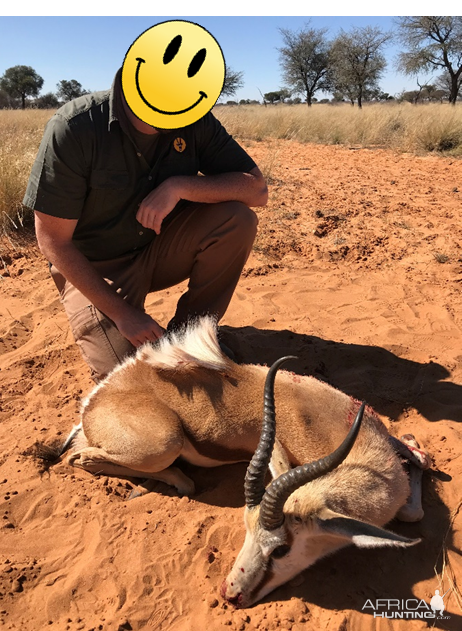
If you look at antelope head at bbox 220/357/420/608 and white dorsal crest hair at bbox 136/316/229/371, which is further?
white dorsal crest hair at bbox 136/316/229/371

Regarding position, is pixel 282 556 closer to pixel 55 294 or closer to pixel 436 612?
pixel 436 612

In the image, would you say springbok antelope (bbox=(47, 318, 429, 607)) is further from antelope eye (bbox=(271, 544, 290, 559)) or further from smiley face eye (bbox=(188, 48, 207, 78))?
smiley face eye (bbox=(188, 48, 207, 78))

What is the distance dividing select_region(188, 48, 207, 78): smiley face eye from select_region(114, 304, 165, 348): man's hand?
1626 mm

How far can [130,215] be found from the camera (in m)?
3.84

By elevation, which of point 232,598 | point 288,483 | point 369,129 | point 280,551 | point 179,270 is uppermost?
point 369,129

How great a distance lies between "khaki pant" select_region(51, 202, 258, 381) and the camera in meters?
3.82

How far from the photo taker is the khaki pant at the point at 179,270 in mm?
3818

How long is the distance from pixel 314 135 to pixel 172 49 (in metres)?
13.8

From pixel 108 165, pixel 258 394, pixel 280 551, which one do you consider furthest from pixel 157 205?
pixel 280 551

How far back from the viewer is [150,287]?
14.4 feet

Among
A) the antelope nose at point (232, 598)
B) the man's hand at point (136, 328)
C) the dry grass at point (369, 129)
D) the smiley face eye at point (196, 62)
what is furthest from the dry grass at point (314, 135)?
the antelope nose at point (232, 598)

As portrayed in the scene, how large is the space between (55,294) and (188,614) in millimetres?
4061

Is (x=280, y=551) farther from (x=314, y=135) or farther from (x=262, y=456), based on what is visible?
(x=314, y=135)

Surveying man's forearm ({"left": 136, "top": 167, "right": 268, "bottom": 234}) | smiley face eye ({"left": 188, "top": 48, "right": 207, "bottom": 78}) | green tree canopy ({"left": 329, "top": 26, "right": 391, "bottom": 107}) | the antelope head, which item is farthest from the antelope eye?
green tree canopy ({"left": 329, "top": 26, "right": 391, "bottom": 107})
